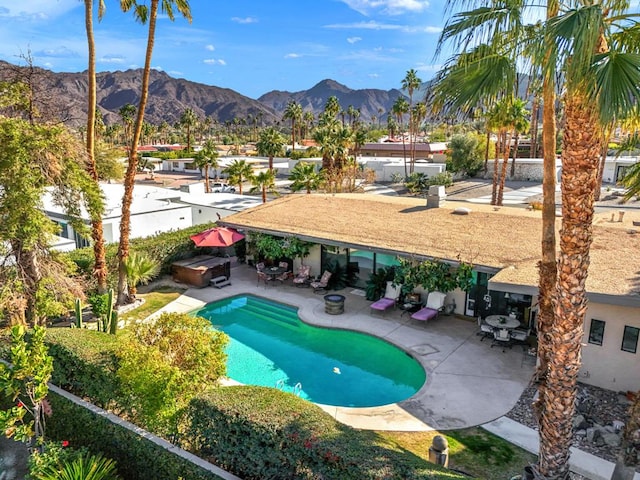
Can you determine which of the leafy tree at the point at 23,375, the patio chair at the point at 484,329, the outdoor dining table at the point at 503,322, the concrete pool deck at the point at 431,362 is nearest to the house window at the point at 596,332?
the concrete pool deck at the point at 431,362

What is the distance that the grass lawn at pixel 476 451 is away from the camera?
9.70m

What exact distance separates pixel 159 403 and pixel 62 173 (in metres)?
8.60

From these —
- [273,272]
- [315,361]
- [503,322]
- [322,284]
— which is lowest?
[315,361]

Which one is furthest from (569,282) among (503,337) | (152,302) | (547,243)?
(152,302)

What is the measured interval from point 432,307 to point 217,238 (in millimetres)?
10564

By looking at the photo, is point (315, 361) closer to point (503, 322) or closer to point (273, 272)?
point (503, 322)

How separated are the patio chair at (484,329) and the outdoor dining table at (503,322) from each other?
0.17 meters

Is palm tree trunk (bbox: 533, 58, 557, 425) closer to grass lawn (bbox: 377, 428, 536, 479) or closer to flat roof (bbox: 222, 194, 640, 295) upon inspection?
grass lawn (bbox: 377, 428, 536, 479)

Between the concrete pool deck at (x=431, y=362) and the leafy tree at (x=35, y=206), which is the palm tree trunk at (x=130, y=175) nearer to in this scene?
the concrete pool deck at (x=431, y=362)

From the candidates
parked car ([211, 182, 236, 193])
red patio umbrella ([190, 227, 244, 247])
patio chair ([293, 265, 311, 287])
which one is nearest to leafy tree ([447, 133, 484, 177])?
parked car ([211, 182, 236, 193])

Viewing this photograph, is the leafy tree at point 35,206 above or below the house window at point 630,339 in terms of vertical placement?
above

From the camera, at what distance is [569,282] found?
24.9 ft

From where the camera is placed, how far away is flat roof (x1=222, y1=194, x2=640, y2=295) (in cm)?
1434

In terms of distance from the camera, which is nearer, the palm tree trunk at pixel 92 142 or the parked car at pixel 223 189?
the palm tree trunk at pixel 92 142
